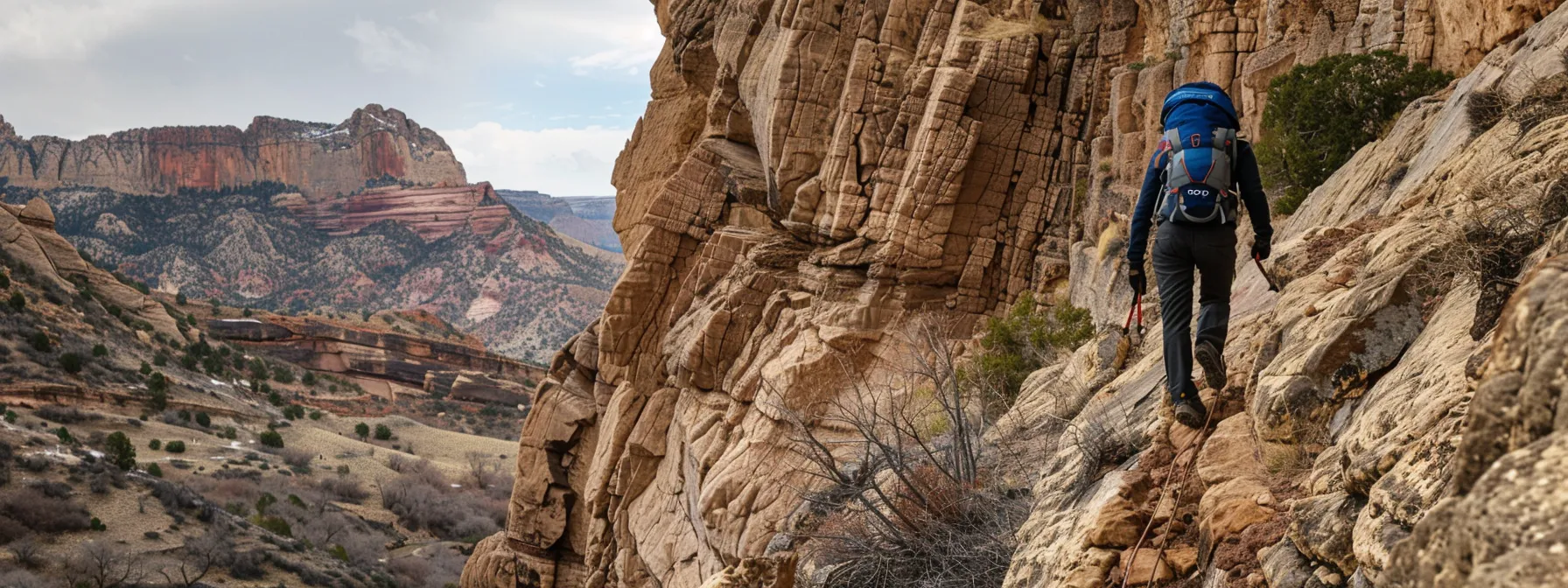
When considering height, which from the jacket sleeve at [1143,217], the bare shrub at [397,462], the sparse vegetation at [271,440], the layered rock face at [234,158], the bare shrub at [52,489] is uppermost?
the layered rock face at [234,158]

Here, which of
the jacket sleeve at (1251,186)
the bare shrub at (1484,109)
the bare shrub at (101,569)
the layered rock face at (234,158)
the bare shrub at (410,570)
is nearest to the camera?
the jacket sleeve at (1251,186)

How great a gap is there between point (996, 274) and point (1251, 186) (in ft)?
41.8

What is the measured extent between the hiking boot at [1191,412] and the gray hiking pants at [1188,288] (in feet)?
0.15

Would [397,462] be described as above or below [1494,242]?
below

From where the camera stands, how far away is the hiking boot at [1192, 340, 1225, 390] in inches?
238

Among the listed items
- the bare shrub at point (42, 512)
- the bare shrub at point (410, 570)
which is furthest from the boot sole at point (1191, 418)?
the bare shrub at point (410, 570)

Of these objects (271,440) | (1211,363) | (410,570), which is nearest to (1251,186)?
(1211,363)

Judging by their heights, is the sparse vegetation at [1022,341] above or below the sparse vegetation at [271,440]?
above

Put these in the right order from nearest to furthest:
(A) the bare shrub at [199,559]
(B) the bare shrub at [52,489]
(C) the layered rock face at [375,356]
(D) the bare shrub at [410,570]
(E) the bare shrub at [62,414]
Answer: (A) the bare shrub at [199,559] < (B) the bare shrub at [52,489] < (D) the bare shrub at [410,570] < (E) the bare shrub at [62,414] < (C) the layered rock face at [375,356]

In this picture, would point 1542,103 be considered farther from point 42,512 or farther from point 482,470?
point 482,470

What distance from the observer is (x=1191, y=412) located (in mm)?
5910

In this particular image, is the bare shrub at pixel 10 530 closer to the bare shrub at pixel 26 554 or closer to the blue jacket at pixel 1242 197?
the bare shrub at pixel 26 554

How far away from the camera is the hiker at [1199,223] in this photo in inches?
235

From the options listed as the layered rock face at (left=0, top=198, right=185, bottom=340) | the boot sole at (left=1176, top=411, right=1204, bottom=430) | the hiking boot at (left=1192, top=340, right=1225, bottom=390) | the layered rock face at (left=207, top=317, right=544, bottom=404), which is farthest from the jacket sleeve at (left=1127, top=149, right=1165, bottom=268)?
the layered rock face at (left=207, top=317, right=544, bottom=404)
